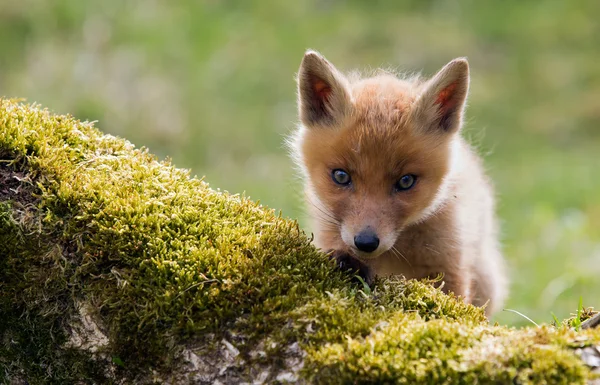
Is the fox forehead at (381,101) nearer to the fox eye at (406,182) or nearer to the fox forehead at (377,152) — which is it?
the fox forehead at (377,152)

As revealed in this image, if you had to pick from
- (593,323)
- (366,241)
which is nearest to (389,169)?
(366,241)

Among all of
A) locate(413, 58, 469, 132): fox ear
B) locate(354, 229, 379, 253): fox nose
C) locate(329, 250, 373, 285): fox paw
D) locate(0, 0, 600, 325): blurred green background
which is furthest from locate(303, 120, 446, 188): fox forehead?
locate(0, 0, 600, 325): blurred green background

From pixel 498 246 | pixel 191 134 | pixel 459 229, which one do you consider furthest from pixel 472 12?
pixel 459 229

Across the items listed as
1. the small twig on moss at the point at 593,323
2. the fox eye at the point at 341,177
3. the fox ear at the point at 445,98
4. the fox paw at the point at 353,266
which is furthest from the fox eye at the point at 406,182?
the small twig on moss at the point at 593,323

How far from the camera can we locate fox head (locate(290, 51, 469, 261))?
4.28 metres

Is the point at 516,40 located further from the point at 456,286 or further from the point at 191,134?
the point at 456,286

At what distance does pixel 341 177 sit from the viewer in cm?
446

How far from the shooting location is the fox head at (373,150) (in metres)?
4.28

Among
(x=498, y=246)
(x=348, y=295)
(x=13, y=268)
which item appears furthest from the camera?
(x=498, y=246)

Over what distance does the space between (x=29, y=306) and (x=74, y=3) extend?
38.6ft

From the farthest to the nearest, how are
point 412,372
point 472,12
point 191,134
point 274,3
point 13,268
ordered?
point 472,12 < point 274,3 < point 191,134 < point 13,268 < point 412,372

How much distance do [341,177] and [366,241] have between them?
0.63 meters

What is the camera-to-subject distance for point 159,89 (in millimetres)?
13320

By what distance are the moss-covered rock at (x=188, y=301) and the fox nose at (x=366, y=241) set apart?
1.60 ft
